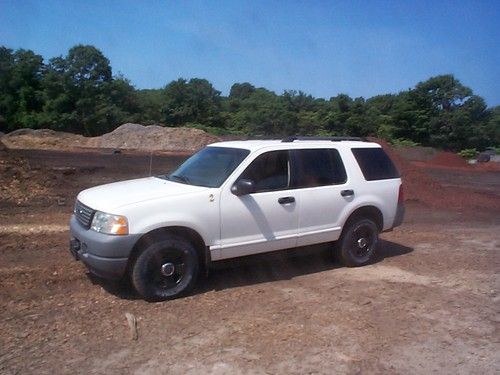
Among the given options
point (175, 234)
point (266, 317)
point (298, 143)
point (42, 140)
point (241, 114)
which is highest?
point (241, 114)

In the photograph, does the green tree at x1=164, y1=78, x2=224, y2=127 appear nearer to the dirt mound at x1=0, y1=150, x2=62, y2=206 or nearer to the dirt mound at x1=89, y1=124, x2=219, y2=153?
the dirt mound at x1=89, y1=124, x2=219, y2=153

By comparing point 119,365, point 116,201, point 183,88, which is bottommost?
point 119,365

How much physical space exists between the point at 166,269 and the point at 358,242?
2.98 m

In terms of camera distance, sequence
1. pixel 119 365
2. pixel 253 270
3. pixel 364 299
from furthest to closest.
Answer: pixel 253 270
pixel 364 299
pixel 119 365

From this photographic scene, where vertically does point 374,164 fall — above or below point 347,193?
above

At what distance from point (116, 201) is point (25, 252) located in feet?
8.97

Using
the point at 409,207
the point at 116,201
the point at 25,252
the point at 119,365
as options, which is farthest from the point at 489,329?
the point at 409,207

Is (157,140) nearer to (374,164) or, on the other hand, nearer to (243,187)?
(374,164)

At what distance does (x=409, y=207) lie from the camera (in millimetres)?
13594

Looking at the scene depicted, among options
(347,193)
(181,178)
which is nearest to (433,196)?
(347,193)

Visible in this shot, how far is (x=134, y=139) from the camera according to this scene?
43.8 metres

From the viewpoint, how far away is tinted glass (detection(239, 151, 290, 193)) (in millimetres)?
6176

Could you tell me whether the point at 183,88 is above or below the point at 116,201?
above

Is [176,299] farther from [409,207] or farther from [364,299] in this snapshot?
[409,207]
